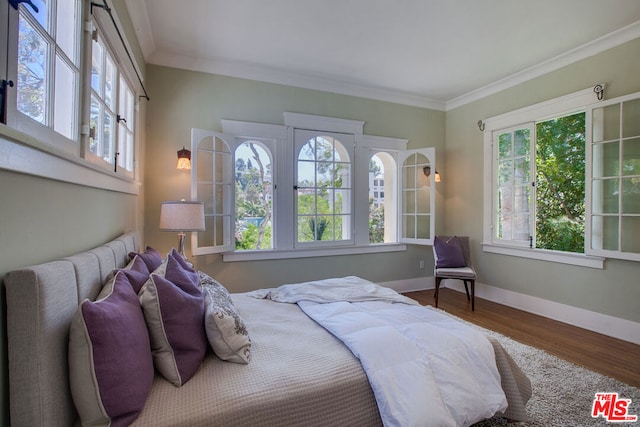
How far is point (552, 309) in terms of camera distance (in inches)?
129

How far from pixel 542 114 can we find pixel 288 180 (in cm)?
297

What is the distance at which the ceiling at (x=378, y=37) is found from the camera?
2.38 metres

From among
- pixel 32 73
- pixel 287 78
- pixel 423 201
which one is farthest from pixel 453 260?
pixel 32 73

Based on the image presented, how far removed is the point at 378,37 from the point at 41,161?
2763 mm

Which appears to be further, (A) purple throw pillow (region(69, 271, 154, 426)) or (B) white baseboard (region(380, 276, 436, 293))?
(B) white baseboard (region(380, 276, 436, 293))

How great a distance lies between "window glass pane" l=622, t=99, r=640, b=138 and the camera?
264 centimetres

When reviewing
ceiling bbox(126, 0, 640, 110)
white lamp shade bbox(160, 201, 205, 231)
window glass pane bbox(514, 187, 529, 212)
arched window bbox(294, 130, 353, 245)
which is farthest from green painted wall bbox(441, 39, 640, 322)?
white lamp shade bbox(160, 201, 205, 231)

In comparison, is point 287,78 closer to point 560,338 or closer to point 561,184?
point 561,184

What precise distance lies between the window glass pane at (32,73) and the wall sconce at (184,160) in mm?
1940

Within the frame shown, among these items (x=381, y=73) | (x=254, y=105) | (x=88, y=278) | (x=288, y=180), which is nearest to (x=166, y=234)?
(x=288, y=180)

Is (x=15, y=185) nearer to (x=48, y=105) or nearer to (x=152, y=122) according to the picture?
(x=48, y=105)

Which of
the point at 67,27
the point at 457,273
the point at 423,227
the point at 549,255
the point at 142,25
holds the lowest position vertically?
the point at 457,273

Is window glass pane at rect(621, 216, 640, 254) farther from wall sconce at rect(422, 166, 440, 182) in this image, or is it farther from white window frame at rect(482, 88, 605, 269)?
wall sconce at rect(422, 166, 440, 182)

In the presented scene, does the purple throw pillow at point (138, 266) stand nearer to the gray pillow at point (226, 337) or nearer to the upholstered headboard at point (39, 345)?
the gray pillow at point (226, 337)
